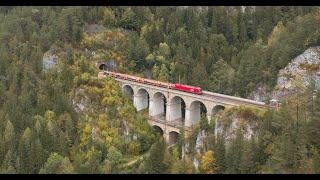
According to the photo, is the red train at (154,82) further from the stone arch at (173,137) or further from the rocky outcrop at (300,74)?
the rocky outcrop at (300,74)

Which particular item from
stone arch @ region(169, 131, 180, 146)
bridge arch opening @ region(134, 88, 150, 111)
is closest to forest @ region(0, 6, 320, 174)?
bridge arch opening @ region(134, 88, 150, 111)

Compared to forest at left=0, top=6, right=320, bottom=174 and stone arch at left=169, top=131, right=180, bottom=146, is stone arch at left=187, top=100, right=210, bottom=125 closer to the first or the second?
stone arch at left=169, top=131, right=180, bottom=146

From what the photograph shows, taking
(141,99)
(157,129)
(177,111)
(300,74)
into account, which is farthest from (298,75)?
(141,99)

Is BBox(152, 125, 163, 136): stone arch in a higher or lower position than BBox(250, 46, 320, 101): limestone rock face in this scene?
lower

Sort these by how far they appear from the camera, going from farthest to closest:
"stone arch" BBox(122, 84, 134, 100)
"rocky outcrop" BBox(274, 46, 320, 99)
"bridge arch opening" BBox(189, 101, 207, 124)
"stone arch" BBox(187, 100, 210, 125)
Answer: "stone arch" BBox(122, 84, 134, 100) < "bridge arch opening" BBox(189, 101, 207, 124) < "stone arch" BBox(187, 100, 210, 125) < "rocky outcrop" BBox(274, 46, 320, 99)

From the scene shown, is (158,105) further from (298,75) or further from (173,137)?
(298,75)

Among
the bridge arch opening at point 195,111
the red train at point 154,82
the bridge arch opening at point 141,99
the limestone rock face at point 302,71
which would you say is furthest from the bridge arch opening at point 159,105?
the limestone rock face at point 302,71

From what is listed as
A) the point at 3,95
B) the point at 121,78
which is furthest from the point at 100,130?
the point at 3,95
